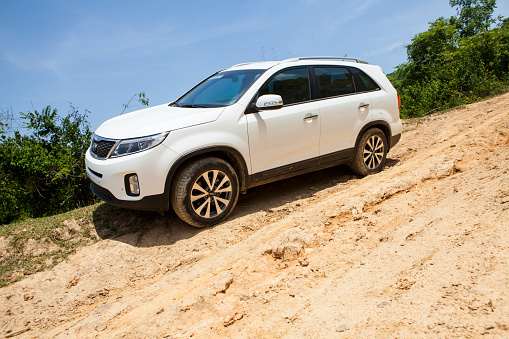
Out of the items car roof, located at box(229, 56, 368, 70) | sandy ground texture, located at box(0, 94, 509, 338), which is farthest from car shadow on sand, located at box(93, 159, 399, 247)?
car roof, located at box(229, 56, 368, 70)

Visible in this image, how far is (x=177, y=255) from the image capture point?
457 cm

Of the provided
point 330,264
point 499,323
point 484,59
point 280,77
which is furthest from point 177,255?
point 484,59

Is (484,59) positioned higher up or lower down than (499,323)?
higher up

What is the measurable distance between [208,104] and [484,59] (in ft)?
56.6

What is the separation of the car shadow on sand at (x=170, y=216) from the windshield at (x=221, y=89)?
1.49 meters

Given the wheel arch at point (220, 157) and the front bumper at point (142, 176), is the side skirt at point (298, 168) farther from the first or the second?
the front bumper at point (142, 176)

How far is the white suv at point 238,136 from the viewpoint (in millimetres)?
4492

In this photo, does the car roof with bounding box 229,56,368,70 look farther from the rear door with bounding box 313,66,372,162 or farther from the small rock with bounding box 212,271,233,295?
the small rock with bounding box 212,271,233,295

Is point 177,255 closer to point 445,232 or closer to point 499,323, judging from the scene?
point 445,232

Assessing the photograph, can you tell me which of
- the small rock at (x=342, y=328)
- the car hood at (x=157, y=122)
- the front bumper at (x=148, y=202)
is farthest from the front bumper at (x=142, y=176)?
the small rock at (x=342, y=328)

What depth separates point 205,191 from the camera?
4789 millimetres

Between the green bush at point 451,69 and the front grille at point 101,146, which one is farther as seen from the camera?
the green bush at point 451,69

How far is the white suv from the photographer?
4.49 m

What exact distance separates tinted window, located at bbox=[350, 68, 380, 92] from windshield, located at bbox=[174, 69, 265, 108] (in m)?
1.71
